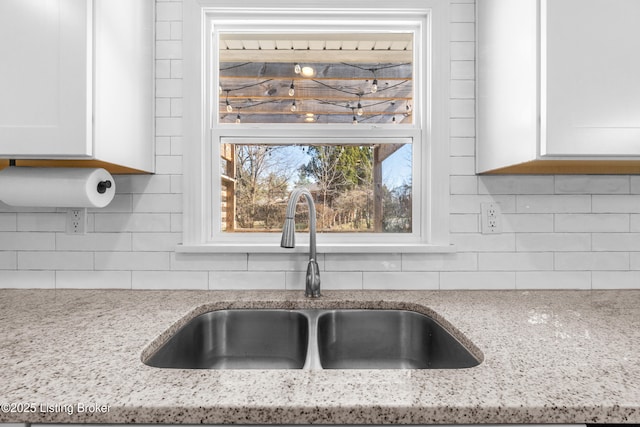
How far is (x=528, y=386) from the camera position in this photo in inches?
27.1

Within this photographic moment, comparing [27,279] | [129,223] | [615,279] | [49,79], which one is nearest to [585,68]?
[615,279]

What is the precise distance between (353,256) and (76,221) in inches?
43.7

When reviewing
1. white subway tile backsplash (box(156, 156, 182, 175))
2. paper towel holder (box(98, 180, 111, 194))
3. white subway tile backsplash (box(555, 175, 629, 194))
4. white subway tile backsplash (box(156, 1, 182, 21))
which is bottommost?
paper towel holder (box(98, 180, 111, 194))

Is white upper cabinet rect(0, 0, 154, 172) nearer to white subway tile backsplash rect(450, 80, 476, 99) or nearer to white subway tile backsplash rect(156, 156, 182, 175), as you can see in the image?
white subway tile backsplash rect(156, 156, 182, 175)

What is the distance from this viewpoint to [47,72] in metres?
1.06

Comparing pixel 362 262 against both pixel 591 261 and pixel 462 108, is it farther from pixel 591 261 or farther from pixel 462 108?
pixel 591 261

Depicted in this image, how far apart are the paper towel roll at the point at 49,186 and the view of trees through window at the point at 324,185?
19.9 inches

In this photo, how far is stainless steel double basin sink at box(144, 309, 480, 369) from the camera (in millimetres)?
1240

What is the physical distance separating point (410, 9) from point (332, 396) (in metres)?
1.45

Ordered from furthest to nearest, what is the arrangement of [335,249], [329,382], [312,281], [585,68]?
[335,249] → [312,281] → [585,68] → [329,382]

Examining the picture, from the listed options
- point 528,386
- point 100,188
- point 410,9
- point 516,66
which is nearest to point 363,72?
point 410,9

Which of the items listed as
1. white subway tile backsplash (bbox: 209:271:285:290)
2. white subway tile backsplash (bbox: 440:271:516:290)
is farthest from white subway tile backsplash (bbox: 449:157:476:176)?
white subway tile backsplash (bbox: 209:271:285:290)

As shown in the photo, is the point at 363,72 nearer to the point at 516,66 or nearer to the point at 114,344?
the point at 516,66

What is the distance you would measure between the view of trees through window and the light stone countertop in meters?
0.60
